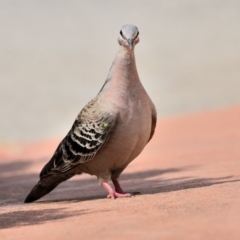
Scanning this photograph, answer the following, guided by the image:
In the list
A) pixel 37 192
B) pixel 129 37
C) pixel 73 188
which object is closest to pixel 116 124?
pixel 129 37

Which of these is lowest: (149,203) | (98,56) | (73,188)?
(149,203)

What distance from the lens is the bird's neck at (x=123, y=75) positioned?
33.1 feet

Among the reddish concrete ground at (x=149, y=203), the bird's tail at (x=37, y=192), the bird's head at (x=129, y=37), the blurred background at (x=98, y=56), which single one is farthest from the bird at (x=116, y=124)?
the blurred background at (x=98, y=56)

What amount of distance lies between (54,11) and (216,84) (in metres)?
18.7

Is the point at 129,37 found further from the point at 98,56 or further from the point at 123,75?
the point at 98,56

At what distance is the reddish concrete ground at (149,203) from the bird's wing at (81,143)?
429 mm

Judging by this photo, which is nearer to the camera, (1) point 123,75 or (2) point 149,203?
(2) point 149,203

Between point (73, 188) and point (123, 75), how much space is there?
404 centimetres

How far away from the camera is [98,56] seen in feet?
152

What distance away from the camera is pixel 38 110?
37.1 meters

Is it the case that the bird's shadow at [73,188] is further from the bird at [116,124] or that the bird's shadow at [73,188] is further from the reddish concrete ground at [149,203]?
the bird at [116,124]

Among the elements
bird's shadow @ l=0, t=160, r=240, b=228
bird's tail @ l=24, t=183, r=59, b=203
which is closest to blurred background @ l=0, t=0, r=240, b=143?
bird's shadow @ l=0, t=160, r=240, b=228

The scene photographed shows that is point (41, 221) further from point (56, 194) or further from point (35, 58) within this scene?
point (35, 58)

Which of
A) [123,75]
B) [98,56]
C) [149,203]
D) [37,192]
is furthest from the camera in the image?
[98,56]
